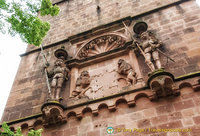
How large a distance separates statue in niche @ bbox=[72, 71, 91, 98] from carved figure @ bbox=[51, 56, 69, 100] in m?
0.52

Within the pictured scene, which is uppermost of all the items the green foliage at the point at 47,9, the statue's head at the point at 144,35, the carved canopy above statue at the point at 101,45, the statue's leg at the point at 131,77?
the green foliage at the point at 47,9

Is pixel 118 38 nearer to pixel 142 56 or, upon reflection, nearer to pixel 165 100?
pixel 142 56

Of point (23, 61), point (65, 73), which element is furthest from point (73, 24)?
point (65, 73)

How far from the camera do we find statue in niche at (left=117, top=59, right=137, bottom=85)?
6.20m

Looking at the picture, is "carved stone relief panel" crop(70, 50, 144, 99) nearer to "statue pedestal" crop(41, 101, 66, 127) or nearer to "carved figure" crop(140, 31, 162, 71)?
"carved figure" crop(140, 31, 162, 71)

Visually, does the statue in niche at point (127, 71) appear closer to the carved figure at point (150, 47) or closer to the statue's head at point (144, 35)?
the carved figure at point (150, 47)

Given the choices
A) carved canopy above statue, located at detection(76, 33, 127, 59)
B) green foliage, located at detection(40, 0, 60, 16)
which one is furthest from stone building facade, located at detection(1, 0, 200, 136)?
green foliage, located at detection(40, 0, 60, 16)

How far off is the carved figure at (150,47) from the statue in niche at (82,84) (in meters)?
2.00

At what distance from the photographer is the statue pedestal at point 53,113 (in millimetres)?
5672

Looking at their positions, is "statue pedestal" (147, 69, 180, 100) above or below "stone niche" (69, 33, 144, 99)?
below

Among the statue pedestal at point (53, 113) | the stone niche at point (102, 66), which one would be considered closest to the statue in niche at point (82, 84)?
the stone niche at point (102, 66)

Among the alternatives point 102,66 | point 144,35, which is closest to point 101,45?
point 102,66

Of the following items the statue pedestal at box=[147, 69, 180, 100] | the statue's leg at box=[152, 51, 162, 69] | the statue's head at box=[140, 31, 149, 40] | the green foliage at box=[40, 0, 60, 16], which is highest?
the green foliage at box=[40, 0, 60, 16]

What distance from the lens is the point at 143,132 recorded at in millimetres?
Answer: 4809
